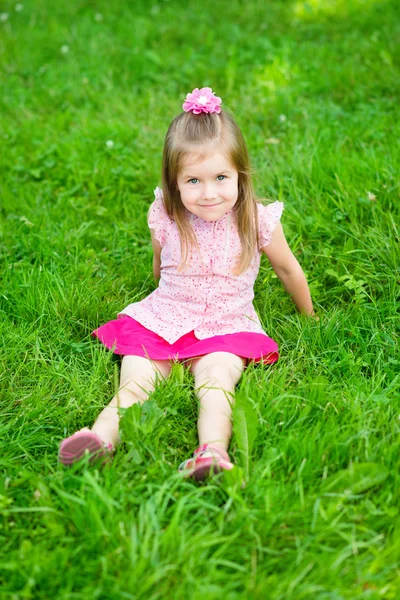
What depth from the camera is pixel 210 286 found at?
→ 277 centimetres

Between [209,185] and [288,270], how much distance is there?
21.4 inches

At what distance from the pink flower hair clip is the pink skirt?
872mm

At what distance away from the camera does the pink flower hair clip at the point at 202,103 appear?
2553mm

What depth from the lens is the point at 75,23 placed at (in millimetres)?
5957

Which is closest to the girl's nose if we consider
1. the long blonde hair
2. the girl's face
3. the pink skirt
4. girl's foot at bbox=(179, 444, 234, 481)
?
the girl's face

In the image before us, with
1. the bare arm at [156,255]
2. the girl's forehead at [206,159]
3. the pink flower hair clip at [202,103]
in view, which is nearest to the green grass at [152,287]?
the bare arm at [156,255]

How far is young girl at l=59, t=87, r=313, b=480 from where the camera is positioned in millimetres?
2543

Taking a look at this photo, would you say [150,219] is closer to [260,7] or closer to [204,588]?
[204,588]

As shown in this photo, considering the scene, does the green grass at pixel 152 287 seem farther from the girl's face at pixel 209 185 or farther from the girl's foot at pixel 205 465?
the girl's face at pixel 209 185

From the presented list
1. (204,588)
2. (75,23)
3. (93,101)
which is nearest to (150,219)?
(204,588)

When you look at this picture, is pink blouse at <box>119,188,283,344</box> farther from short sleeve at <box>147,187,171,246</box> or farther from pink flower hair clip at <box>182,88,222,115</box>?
pink flower hair clip at <box>182,88,222,115</box>

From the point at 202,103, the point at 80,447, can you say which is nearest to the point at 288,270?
the point at 202,103

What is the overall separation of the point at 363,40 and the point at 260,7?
1224 mm

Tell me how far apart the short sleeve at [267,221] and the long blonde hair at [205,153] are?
0.08 feet
